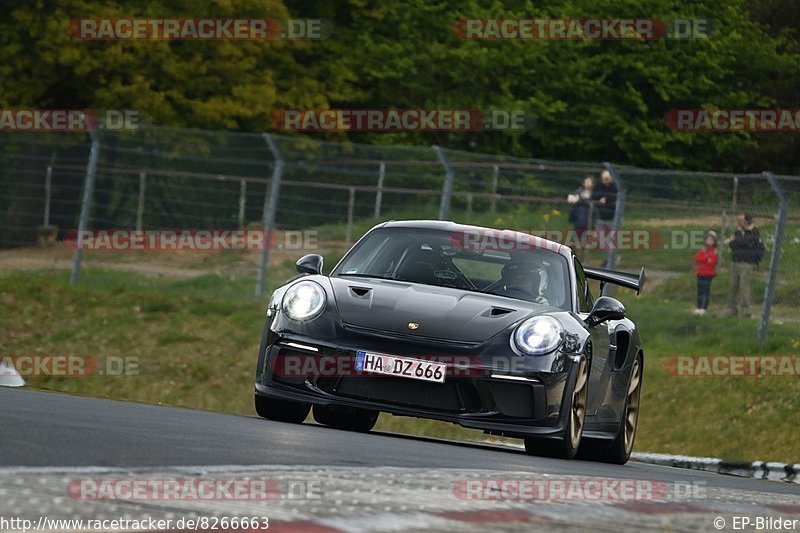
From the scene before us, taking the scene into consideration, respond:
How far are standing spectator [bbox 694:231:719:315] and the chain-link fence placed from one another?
0.34 feet

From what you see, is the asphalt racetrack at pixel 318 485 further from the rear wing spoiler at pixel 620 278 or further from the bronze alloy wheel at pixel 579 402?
the rear wing spoiler at pixel 620 278

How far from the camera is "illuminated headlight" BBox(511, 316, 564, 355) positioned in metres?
9.77

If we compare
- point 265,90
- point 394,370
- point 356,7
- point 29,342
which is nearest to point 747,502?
point 394,370

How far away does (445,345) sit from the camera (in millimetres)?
9641

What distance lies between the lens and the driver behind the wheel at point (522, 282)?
10.8 m

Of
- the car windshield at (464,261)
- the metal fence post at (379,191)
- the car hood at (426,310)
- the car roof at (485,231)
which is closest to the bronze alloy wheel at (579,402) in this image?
the car hood at (426,310)

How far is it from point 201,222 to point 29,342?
14.9 ft

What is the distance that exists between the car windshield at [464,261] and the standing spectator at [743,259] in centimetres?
904

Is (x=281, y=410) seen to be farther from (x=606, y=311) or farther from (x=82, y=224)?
(x=82, y=224)

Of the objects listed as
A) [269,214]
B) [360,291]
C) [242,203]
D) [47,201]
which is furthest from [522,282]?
[242,203]

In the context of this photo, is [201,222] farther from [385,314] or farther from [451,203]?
[385,314]

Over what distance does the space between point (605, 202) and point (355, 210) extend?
3.73 meters

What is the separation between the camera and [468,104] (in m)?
47.9

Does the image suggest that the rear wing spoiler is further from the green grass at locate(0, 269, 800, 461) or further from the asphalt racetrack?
the green grass at locate(0, 269, 800, 461)
